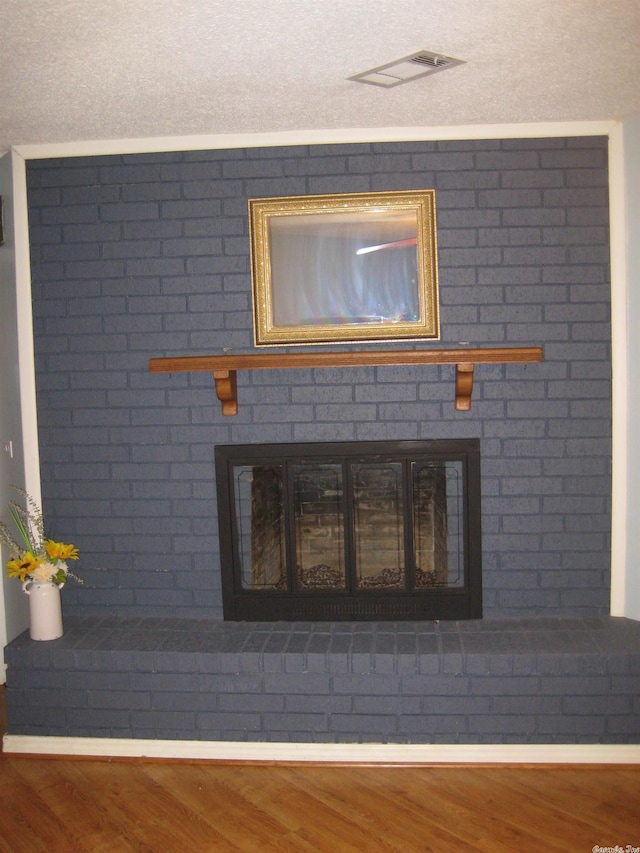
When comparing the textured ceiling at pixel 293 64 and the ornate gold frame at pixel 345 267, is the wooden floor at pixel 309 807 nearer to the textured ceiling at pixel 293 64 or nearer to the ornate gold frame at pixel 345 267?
the ornate gold frame at pixel 345 267

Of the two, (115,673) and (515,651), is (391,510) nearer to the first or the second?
(515,651)

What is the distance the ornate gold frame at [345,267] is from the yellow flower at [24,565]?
1.31 meters

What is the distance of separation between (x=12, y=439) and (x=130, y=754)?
142 cm

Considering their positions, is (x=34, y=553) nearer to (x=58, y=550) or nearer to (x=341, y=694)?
(x=58, y=550)

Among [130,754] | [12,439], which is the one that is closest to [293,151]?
[12,439]

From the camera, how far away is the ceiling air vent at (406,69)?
2.50m

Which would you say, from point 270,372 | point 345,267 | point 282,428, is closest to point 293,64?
point 345,267

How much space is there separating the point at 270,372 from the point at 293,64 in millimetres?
1309

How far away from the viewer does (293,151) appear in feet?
11.1

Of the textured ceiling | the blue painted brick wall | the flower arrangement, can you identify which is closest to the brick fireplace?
the blue painted brick wall

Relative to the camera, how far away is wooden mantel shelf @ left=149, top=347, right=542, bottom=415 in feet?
10.5

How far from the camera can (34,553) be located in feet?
11.0

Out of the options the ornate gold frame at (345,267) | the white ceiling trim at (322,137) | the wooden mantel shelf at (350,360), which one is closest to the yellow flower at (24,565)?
the wooden mantel shelf at (350,360)

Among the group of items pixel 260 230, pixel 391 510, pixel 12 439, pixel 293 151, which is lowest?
pixel 391 510
